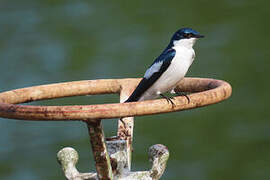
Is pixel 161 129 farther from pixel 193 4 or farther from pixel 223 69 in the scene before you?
pixel 193 4

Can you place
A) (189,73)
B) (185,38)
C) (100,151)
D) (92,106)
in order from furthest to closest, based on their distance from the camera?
(189,73), (185,38), (100,151), (92,106)

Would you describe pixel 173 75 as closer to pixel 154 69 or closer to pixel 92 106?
pixel 154 69

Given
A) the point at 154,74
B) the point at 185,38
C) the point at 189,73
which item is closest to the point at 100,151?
the point at 154,74

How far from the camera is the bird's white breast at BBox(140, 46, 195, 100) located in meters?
1.85

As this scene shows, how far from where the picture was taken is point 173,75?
1853 mm

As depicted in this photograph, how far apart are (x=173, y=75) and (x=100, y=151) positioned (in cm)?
39

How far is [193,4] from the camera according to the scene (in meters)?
4.15

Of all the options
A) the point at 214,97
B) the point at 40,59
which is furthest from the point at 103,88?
the point at 40,59

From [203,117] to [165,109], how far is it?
266cm

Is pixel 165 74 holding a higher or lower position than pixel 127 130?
higher

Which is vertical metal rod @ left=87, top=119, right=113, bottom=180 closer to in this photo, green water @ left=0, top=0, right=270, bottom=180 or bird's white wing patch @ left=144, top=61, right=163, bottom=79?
bird's white wing patch @ left=144, top=61, right=163, bottom=79

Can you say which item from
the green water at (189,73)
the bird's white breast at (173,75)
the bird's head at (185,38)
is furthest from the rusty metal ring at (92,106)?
the green water at (189,73)

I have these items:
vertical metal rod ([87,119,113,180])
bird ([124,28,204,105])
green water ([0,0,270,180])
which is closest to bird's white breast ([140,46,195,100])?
bird ([124,28,204,105])

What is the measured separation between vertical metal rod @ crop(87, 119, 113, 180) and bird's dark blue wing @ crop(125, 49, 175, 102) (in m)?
0.27
